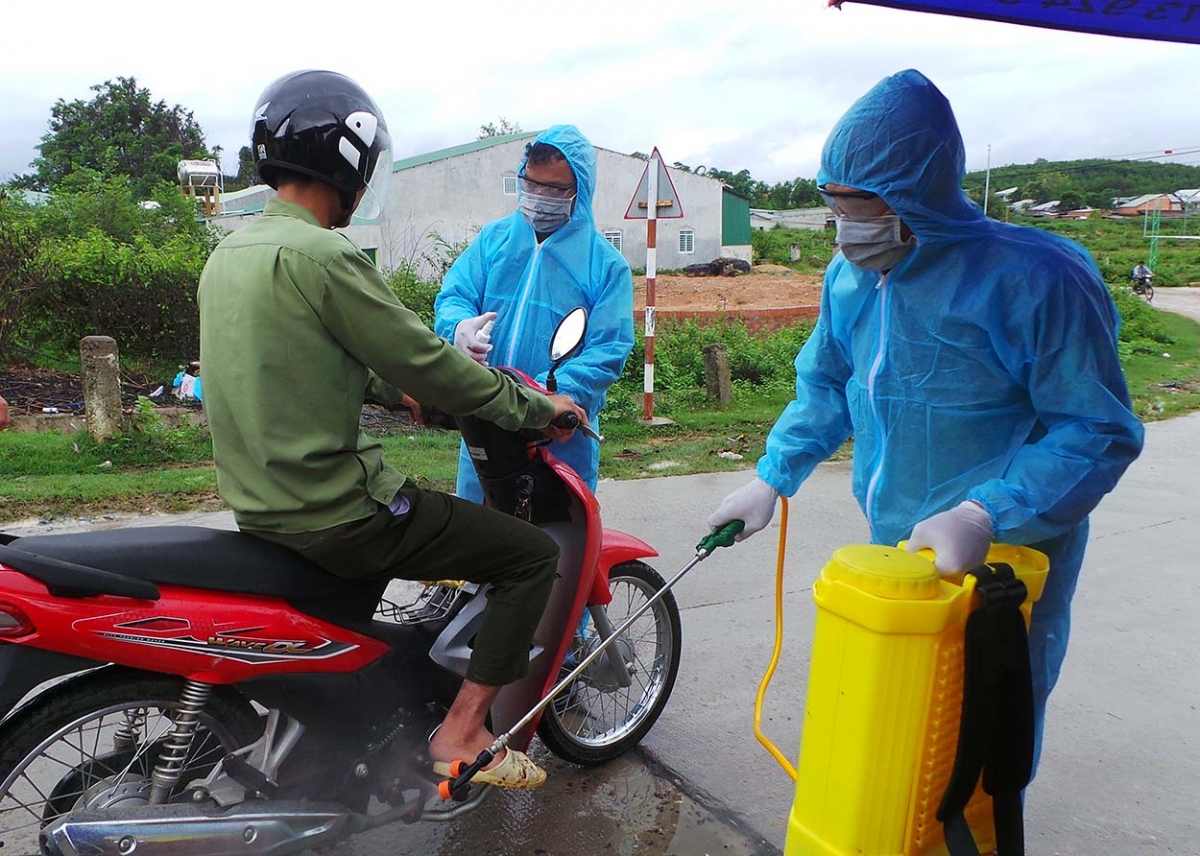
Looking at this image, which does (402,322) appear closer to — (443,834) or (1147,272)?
(443,834)

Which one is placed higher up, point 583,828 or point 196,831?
point 196,831

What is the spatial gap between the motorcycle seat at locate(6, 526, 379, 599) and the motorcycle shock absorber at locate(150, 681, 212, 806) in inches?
10.0

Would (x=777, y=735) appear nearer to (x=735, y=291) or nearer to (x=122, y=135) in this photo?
(x=735, y=291)

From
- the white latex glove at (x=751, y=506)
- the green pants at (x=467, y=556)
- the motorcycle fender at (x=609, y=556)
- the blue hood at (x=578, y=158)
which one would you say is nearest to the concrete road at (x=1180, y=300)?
the blue hood at (x=578, y=158)

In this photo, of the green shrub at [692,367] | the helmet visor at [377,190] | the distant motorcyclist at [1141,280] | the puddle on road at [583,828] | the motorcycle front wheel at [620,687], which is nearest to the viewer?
the helmet visor at [377,190]

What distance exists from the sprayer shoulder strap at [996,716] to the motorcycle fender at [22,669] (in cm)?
172

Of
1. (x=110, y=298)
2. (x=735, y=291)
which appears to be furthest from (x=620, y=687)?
(x=735, y=291)

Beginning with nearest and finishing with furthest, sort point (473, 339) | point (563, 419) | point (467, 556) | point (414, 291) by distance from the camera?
point (467, 556), point (563, 419), point (473, 339), point (414, 291)

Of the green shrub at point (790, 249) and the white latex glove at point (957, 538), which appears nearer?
the white latex glove at point (957, 538)

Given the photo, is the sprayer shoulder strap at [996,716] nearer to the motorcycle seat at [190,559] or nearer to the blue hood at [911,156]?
the blue hood at [911,156]

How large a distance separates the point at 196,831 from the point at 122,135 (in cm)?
5284

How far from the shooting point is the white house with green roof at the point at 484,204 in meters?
28.6

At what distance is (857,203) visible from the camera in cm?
200

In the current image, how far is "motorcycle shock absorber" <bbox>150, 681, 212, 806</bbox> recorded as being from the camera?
2141 mm
